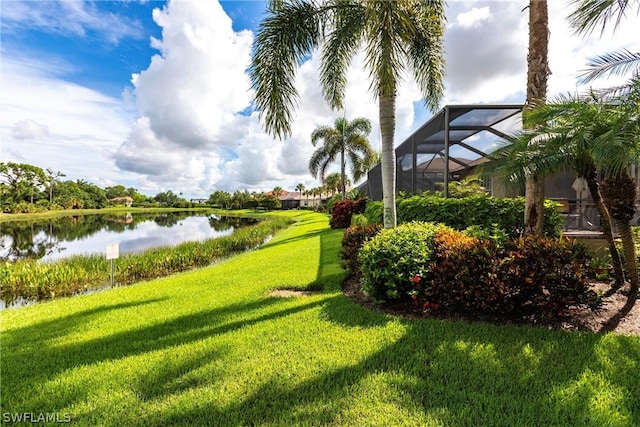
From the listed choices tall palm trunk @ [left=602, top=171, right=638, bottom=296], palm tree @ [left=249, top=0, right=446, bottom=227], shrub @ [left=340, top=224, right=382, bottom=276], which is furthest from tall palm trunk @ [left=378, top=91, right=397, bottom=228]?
tall palm trunk @ [left=602, top=171, right=638, bottom=296]

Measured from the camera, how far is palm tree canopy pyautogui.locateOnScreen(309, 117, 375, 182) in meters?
25.0

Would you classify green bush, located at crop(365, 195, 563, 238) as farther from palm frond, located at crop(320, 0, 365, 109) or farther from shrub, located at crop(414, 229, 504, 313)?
palm frond, located at crop(320, 0, 365, 109)

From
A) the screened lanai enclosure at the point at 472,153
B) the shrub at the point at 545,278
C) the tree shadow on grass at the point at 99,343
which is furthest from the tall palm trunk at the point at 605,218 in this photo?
the tree shadow on grass at the point at 99,343

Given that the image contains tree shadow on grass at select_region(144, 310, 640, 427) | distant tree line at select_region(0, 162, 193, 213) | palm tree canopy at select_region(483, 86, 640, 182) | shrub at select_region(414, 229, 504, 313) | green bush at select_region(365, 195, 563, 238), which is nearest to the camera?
tree shadow on grass at select_region(144, 310, 640, 427)

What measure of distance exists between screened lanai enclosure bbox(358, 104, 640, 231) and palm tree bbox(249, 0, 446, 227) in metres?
2.07

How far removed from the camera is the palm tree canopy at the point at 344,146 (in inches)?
985

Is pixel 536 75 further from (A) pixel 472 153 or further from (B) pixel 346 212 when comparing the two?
(B) pixel 346 212

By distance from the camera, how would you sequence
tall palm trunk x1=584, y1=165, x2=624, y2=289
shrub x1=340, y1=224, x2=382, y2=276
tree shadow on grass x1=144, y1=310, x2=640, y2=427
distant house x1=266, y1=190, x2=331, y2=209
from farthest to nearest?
distant house x1=266, y1=190, x2=331, y2=209 → shrub x1=340, y1=224, x2=382, y2=276 → tall palm trunk x1=584, y1=165, x2=624, y2=289 → tree shadow on grass x1=144, y1=310, x2=640, y2=427

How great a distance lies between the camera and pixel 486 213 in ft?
24.3

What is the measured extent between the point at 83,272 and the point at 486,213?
39.2 feet

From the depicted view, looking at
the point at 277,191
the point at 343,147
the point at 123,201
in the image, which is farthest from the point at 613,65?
the point at 123,201

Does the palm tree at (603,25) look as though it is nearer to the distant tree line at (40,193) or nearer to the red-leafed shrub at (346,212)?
the red-leafed shrub at (346,212)

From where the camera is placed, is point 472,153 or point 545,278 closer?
point 545,278

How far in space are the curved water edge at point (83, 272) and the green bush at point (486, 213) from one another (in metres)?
9.44
